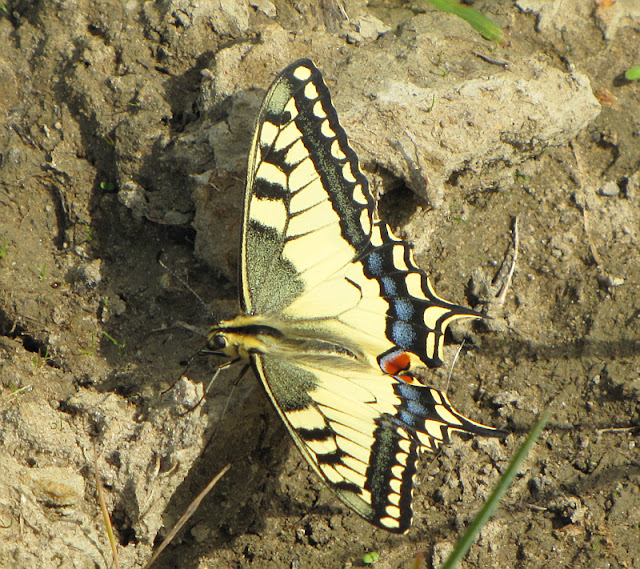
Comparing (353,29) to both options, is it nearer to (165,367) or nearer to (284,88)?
(284,88)

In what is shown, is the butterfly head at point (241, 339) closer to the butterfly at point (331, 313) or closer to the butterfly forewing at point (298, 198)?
the butterfly at point (331, 313)

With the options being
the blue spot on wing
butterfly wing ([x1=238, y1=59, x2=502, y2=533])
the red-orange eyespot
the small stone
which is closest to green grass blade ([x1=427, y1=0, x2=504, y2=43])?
the small stone

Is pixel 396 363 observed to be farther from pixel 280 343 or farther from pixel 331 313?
pixel 280 343

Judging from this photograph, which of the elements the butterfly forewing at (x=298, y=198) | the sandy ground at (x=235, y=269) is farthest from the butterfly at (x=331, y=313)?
the sandy ground at (x=235, y=269)

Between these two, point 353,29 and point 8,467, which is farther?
point 353,29

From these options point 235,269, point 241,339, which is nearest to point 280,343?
point 241,339

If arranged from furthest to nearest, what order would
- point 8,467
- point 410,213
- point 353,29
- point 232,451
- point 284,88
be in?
point 353,29 → point 410,213 → point 232,451 → point 284,88 → point 8,467

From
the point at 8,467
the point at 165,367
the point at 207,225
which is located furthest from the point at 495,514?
the point at 8,467

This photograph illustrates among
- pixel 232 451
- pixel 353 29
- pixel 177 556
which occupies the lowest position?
pixel 177 556
